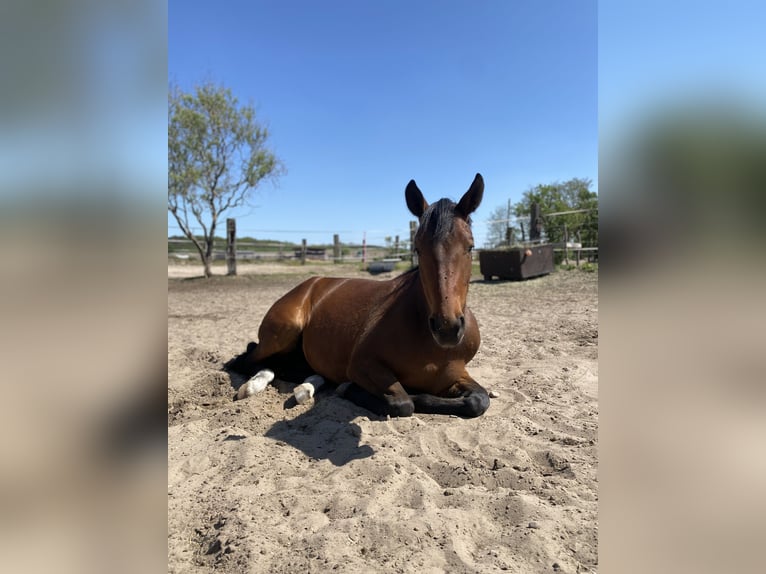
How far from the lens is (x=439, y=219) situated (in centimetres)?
261

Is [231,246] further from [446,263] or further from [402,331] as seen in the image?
[446,263]

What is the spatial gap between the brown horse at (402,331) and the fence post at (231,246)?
44.4 ft

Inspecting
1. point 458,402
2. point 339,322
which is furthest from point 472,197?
point 339,322

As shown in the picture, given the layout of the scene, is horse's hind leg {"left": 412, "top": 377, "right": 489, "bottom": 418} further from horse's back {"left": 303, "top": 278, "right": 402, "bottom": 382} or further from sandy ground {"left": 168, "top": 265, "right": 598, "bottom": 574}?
horse's back {"left": 303, "top": 278, "right": 402, "bottom": 382}

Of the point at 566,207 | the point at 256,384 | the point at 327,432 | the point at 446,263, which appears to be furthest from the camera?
the point at 566,207

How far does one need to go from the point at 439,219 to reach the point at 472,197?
46 cm

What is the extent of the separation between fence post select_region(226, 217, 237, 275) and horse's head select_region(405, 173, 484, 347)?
51.5ft

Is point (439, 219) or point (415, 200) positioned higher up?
point (415, 200)

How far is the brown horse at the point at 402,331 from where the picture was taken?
253 cm

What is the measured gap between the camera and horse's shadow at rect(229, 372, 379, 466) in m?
2.47

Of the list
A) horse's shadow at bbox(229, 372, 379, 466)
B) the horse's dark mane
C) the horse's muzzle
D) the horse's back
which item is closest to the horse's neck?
the horse's back

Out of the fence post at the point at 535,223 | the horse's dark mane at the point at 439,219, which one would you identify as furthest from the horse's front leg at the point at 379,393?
the fence post at the point at 535,223
